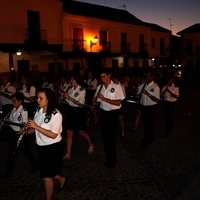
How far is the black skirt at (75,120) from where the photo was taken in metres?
6.18

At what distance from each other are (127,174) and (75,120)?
5.34ft

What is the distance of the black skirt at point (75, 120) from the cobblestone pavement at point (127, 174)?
28.4 inches

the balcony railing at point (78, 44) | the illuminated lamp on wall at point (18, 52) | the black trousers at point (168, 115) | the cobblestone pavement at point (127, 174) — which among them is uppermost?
the balcony railing at point (78, 44)

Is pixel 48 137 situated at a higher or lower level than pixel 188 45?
lower

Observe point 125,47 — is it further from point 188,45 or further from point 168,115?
point 168,115

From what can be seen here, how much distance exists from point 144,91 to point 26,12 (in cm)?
1585

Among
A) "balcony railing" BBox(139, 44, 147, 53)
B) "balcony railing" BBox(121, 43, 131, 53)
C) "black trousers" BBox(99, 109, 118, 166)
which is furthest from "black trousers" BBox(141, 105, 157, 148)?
"balcony railing" BBox(139, 44, 147, 53)

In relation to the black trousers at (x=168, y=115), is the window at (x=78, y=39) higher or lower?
higher

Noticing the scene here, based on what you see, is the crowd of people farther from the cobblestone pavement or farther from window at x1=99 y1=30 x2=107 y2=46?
window at x1=99 y1=30 x2=107 y2=46

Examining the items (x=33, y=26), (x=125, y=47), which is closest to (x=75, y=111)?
(x=33, y=26)

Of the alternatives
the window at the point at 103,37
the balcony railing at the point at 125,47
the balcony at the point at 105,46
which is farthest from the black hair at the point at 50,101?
the balcony railing at the point at 125,47

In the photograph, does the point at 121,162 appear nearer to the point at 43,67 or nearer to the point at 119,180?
the point at 119,180

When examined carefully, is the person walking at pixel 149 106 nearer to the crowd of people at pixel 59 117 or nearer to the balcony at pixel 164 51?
the crowd of people at pixel 59 117

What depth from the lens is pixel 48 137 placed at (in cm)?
390
